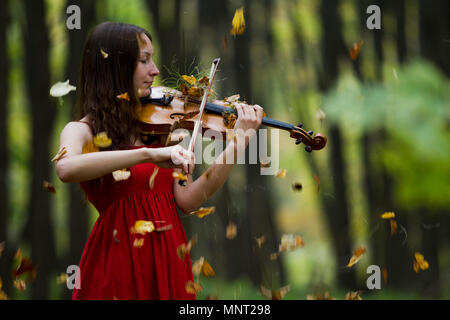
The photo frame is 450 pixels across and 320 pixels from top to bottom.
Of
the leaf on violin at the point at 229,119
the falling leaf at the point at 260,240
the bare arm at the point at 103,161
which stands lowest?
the falling leaf at the point at 260,240

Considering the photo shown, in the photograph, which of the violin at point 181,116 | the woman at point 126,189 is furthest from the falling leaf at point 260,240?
the woman at point 126,189

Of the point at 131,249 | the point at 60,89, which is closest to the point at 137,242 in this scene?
the point at 131,249

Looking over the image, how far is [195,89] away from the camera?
8.04 feet

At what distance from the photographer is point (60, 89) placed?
15.6ft

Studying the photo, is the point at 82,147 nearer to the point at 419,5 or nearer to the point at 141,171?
the point at 141,171

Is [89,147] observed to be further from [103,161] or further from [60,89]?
[60,89]

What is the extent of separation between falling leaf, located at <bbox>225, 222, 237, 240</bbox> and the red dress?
3.50 metres

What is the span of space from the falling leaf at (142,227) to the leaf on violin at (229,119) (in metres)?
0.64

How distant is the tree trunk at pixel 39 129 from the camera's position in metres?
5.27

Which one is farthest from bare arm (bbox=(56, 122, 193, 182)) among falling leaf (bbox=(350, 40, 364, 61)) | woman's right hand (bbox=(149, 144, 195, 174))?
falling leaf (bbox=(350, 40, 364, 61))

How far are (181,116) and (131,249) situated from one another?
68cm

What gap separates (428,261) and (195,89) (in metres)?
4.61

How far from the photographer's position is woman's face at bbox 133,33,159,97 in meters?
2.15

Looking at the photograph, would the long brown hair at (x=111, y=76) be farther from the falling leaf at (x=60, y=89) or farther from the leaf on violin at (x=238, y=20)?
the leaf on violin at (x=238, y=20)
